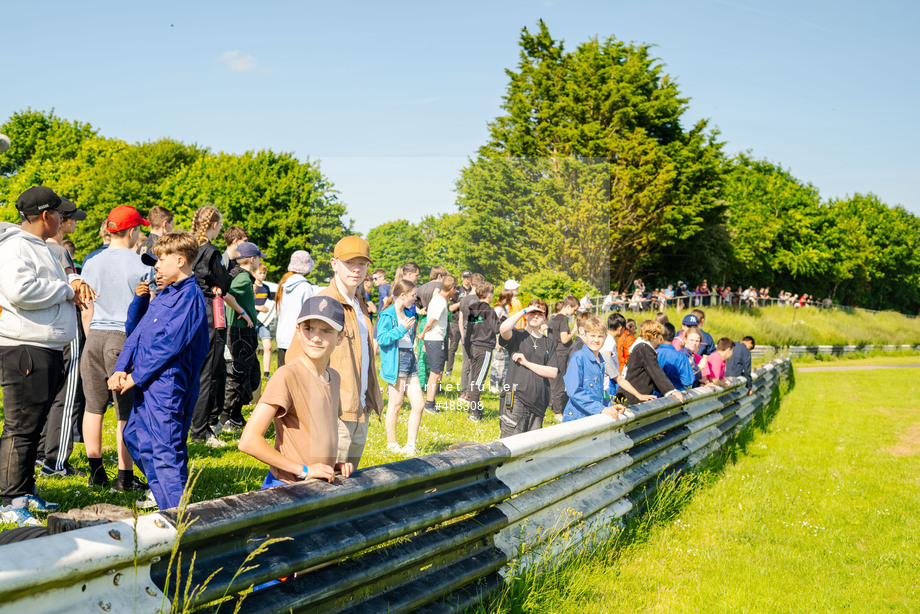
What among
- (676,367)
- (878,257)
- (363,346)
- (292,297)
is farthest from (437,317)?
(878,257)

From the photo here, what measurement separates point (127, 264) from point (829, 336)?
50.4 metres

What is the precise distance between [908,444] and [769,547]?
33.3ft

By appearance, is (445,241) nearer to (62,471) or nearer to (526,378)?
(526,378)

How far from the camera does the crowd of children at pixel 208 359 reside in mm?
3455

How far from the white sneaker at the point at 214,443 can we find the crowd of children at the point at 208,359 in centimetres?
2

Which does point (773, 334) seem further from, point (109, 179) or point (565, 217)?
point (109, 179)

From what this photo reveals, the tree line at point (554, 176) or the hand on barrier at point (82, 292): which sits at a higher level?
the tree line at point (554, 176)

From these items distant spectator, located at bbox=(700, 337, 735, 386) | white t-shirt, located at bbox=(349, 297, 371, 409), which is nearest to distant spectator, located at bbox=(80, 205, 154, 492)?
white t-shirt, located at bbox=(349, 297, 371, 409)

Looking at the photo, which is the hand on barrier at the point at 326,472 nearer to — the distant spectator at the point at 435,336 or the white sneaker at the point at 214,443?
the white sneaker at the point at 214,443

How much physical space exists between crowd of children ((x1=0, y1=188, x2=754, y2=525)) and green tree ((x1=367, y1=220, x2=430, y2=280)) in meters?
0.42

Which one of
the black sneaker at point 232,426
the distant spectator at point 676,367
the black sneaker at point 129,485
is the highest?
the distant spectator at point 676,367

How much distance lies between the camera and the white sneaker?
7.58 metres

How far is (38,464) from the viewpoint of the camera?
6.22 metres

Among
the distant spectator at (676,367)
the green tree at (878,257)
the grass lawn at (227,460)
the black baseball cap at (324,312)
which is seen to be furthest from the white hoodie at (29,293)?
the green tree at (878,257)
